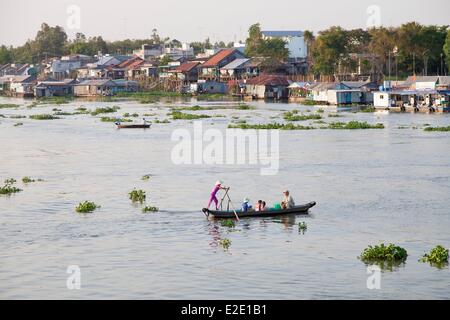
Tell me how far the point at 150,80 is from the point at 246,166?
10694 centimetres

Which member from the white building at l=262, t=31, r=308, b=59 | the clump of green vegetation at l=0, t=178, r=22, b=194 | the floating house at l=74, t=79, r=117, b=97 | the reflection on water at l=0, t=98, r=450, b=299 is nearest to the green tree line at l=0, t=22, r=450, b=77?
the white building at l=262, t=31, r=308, b=59

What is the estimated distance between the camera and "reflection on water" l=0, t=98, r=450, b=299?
66.1 feet

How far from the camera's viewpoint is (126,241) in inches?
964

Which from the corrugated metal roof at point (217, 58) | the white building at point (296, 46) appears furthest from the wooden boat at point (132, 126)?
the white building at point (296, 46)

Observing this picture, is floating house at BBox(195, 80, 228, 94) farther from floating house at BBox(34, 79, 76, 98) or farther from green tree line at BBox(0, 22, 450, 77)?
floating house at BBox(34, 79, 76, 98)

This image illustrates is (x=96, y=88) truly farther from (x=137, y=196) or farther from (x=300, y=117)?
(x=137, y=196)

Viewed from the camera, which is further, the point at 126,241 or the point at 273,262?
the point at 126,241

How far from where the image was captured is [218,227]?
2622 centimetres

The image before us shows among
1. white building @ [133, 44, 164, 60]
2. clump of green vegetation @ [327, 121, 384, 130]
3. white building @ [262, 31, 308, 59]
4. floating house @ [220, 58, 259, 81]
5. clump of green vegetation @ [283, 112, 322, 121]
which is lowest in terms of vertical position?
clump of green vegetation @ [327, 121, 384, 130]

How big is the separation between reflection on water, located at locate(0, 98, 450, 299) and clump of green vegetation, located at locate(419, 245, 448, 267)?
0.91 feet
